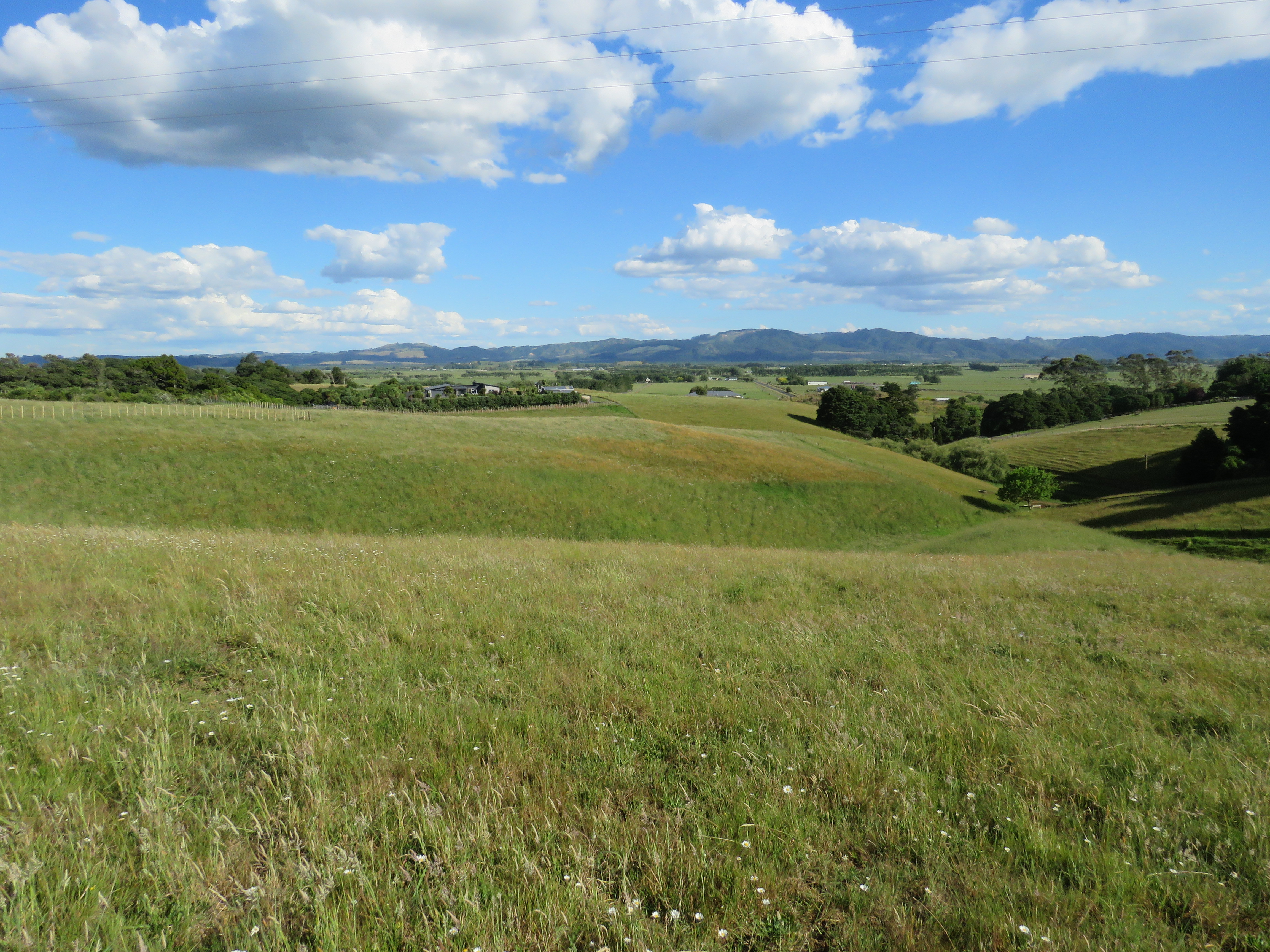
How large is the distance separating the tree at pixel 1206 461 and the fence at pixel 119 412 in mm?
97842

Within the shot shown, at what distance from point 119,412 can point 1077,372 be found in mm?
205442

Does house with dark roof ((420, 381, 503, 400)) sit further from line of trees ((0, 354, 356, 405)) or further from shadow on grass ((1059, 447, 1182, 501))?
shadow on grass ((1059, 447, 1182, 501))

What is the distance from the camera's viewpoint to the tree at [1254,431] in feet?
215

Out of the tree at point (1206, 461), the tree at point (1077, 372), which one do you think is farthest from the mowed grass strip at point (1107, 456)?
the tree at point (1077, 372)

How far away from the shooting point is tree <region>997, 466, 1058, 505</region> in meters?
60.3

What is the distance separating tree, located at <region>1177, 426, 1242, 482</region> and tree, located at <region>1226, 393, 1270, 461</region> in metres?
1.23

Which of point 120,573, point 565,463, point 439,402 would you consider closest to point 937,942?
point 120,573

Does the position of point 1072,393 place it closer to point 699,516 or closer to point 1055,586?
point 699,516

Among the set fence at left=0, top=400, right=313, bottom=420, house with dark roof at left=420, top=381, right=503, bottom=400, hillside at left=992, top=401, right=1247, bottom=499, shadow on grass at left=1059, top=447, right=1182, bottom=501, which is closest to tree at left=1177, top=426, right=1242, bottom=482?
shadow on grass at left=1059, top=447, right=1182, bottom=501

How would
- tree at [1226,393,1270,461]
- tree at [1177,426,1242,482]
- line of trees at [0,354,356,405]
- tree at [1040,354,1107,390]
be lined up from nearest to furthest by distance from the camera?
tree at [1226,393,1270,461], tree at [1177,426,1242,482], line of trees at [0,354,356,405], tree at [1040,354,1107,390]

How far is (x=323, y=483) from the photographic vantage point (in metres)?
36.8

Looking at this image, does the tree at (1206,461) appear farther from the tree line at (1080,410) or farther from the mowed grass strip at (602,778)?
the mowed grass strip at (602,778)

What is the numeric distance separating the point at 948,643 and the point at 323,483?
37.6 m

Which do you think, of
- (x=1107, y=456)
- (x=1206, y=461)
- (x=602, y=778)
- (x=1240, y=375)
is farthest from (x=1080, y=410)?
(x=602, y=778)
